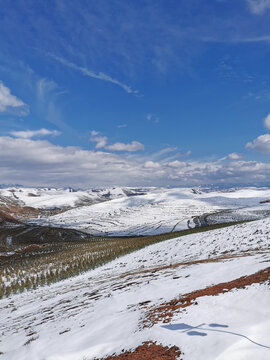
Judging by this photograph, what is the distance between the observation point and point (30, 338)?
11.2m

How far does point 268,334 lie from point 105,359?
15.5 ft

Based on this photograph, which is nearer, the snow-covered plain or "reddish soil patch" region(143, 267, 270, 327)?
the snow-covered plain

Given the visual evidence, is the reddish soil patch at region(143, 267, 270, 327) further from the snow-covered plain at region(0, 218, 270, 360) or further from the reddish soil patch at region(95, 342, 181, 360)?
the reddish soil patch at region(95, 342, 181, 360)

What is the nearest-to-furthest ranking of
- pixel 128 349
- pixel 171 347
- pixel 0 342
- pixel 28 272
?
pixel 171 347, pixel 128 349, pixel 0 342, pixel 28 272

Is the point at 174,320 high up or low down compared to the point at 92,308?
up

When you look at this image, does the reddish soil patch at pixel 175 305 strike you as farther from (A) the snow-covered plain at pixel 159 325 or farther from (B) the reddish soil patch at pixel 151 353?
(B) the reddish soil patch at pixel 151 353

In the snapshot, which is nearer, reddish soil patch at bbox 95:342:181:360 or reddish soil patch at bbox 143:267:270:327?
reddish soil patch at bbox 95:342:181:360

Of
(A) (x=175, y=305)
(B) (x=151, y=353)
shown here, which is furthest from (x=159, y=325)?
(A) (x=175, y=305)

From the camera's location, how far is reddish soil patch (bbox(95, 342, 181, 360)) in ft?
21.6

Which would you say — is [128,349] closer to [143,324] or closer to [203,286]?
[143,324]

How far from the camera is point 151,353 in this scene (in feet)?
22.7

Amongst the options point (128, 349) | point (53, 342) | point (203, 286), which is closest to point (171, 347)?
point (128, 349)

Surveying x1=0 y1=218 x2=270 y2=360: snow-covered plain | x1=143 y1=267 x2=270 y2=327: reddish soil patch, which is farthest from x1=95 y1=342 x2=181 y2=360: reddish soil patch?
x1=143 y1=267 x2=270 y2=327: reddish soil patch

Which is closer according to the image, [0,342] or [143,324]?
[143,324]
